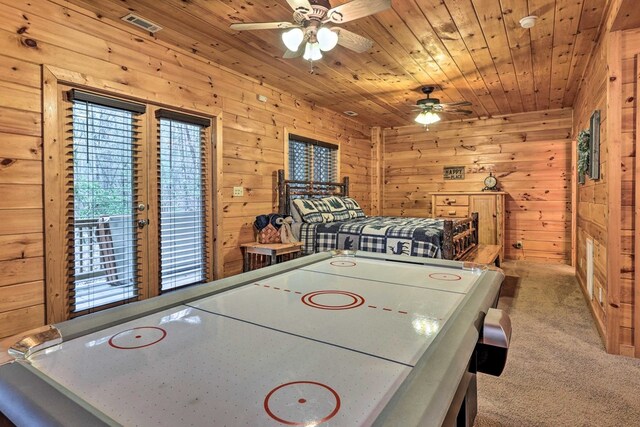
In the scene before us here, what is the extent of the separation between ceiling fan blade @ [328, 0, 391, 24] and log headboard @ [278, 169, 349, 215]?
7.75 feet

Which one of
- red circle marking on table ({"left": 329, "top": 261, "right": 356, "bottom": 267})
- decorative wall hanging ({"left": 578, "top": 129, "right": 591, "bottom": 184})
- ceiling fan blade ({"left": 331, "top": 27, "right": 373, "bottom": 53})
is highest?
ceiling fan blade ({"left": 331, "top": 27, "right": 373, "bottom": 53})

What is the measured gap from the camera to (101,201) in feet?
8.66

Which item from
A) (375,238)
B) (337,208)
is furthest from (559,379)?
(337,208)

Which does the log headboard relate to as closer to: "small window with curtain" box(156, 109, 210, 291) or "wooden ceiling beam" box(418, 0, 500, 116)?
"small window with curtain" box(156, 109, 210, 291)

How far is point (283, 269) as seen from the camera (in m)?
1.78

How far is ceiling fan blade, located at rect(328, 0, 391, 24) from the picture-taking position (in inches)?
76.0

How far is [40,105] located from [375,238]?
9.43ft

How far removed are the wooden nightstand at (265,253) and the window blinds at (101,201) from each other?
1.16m

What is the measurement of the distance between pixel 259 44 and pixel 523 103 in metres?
3.99

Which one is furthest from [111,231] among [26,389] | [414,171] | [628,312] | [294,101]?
[414,171]

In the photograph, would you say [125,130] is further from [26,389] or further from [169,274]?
[26,389]

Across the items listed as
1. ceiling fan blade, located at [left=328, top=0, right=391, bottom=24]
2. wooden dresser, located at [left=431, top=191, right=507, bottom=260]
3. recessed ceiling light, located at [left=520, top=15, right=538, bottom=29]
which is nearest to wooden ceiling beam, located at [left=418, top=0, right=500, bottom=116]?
recessed ceiling light, located at [left=520, top=15, right=538, bottom=29]

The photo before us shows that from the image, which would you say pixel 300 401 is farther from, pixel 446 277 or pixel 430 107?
pixel 430 107

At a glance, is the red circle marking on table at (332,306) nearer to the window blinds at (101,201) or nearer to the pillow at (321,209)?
the window blinds at (101,201)
